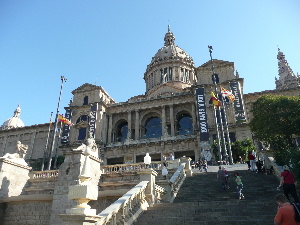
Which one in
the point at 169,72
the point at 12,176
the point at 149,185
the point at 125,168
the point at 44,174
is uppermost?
the point at 169,72

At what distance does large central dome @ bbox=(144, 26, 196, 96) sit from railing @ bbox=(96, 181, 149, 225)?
41.6 m

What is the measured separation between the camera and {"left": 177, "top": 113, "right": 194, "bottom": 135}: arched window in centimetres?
4209

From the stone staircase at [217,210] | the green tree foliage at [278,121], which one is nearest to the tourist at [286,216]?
the stone staircase at [217,210]

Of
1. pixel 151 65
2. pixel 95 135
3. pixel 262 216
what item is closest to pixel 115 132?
pixel 95 135

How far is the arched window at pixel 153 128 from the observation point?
43.9m

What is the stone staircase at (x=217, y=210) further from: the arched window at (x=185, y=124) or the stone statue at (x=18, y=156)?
the arched window at (x=185, y=124)

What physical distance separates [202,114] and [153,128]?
10.6 meters

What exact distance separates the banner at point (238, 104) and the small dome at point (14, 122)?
211 feet

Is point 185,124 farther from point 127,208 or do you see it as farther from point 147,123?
point 127,208

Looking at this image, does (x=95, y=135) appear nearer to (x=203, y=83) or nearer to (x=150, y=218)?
(x=203, y=83)

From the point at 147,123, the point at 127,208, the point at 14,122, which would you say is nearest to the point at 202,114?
the point at 147,123

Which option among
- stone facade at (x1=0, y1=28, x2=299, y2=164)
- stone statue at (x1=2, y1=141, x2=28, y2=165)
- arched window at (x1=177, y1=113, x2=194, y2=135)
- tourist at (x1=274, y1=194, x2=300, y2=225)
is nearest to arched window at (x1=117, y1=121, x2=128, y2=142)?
stone facade at (x1=0, y1=28, x2=299, y2=164)

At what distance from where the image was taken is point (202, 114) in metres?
37.2

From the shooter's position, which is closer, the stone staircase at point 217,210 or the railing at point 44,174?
the stone staircase at point 217,210
